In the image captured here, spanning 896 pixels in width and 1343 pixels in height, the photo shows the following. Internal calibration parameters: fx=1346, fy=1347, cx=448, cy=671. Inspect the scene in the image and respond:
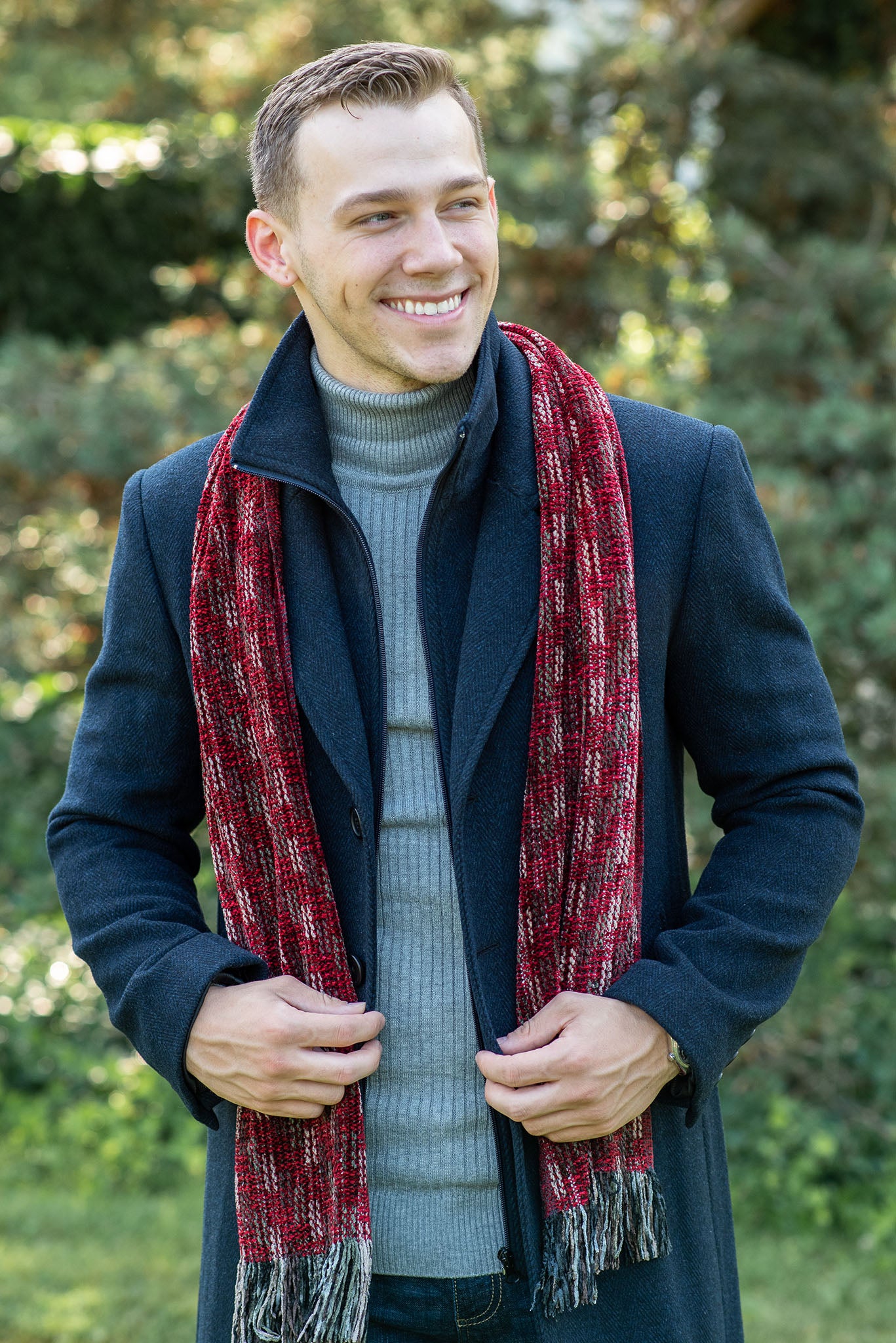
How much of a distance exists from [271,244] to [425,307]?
0.96 ft

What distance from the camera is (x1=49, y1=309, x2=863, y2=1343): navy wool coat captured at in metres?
1.58

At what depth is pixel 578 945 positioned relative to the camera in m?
1.59

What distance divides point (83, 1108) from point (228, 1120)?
2770 mm

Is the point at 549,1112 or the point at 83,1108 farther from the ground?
the point at 549,1112

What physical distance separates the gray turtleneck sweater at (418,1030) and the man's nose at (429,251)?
32 cm

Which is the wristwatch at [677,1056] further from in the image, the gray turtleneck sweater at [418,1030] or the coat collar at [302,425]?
the coat collar at [302,425]

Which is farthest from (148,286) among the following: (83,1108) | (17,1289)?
(17,1289)

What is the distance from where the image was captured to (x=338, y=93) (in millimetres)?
1645

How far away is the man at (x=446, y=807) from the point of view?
5.13 feet

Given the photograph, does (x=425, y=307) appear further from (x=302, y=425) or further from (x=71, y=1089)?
(x=71, y=1089)

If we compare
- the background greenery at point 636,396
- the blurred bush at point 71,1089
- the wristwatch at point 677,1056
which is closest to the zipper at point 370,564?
the wristwatch at point 677,1056

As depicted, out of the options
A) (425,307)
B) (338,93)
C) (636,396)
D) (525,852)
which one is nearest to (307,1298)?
(525,852)

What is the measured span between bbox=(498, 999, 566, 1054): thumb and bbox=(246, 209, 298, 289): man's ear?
99 cm

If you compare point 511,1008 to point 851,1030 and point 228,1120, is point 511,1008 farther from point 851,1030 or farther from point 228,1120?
point 851,1030
